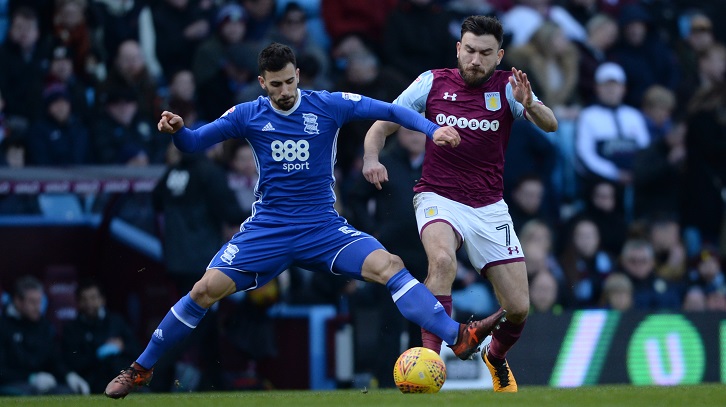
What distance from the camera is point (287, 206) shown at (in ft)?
32.4

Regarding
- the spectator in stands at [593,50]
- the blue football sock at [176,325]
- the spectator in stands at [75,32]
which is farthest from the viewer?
the spectator in stands at [593,50]

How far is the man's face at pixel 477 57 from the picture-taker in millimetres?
10094

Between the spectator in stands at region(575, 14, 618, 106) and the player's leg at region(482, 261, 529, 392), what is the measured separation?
6177mm

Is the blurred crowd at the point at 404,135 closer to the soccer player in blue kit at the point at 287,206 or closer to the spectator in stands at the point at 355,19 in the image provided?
the spectator in stands at the point at 355,19

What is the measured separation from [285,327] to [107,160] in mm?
2492

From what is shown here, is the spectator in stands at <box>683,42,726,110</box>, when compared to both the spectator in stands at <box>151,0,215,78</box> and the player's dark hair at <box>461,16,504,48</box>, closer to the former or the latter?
the spectator in stands at <box>151,0,215,78</box>

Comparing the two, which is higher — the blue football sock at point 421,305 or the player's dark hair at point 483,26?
the player's dark hair at point 483,26

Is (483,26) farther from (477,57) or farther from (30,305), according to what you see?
(30,305)

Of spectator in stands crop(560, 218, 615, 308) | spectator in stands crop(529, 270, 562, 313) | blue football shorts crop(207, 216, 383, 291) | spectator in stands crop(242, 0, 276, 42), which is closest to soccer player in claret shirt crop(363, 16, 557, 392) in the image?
blue football shorts crop(207, 216, 383, 291)

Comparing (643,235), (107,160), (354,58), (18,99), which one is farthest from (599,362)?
(18,99)

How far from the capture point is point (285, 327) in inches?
541

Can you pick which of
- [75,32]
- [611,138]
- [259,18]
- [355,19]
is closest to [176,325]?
[75,32]

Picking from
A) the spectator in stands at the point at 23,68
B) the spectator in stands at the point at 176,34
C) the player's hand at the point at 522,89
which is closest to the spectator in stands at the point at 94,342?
the spectator in stands at the point at 23,68

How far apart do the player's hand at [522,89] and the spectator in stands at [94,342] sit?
16.1 feet
